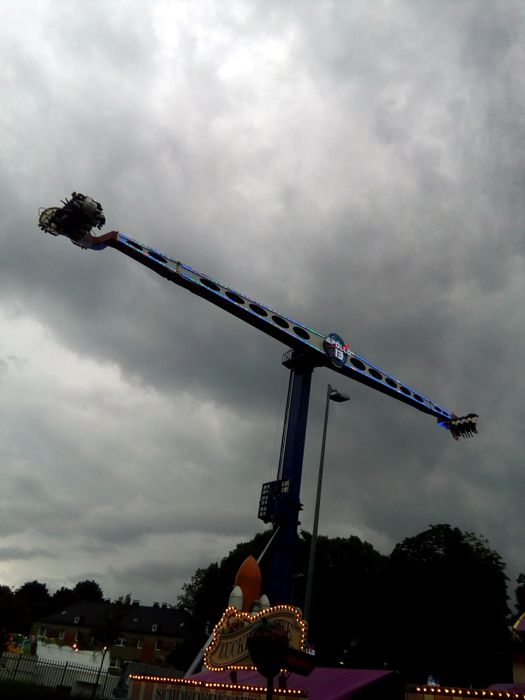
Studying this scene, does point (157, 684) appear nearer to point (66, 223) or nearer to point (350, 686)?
point (350, 686)

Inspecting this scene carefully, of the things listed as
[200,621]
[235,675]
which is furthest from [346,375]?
[200,621]

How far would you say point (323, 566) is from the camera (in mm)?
51844

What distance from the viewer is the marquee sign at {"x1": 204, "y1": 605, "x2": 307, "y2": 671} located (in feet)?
62.9

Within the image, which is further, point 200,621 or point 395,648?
point 200,621

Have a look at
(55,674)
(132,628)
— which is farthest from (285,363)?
(132,628)

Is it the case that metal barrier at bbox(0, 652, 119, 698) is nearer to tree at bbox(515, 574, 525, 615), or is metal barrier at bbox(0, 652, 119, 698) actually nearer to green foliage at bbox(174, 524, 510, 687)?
green foliage at bbox(174, 524, 510, 687)

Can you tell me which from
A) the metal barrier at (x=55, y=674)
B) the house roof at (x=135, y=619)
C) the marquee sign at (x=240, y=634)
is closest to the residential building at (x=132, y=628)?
the house roof at (x=135, y=619)

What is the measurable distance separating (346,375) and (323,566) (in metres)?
23.0

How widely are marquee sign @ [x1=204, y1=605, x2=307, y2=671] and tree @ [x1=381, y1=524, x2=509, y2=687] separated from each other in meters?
26.9

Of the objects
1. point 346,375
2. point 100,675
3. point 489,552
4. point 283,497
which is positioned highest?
point 346,375

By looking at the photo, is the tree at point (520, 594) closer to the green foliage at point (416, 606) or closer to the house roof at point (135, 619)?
the green foliage at point (416, 606)

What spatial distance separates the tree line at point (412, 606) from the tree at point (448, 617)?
69 millimetres

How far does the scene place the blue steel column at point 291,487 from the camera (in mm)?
28781

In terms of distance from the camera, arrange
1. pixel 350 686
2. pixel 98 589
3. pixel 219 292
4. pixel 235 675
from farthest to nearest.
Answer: pixel 98 589
pixel 219 292
pixel 235 675
pixel 350 686
